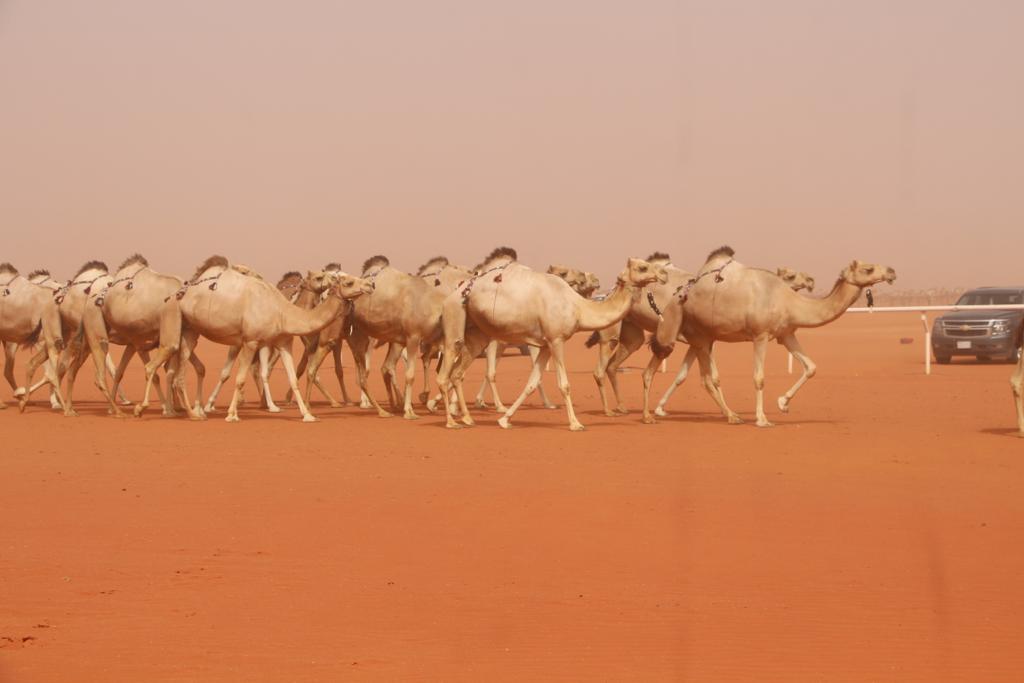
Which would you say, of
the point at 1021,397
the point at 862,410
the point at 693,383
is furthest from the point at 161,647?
the point at 693,383

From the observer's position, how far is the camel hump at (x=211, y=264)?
21266 mm

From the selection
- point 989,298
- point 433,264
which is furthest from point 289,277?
point 989,298

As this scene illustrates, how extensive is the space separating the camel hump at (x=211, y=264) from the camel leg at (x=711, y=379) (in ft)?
23.6

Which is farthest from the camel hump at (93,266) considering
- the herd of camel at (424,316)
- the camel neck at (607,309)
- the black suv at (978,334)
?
the black suv at (978,334)

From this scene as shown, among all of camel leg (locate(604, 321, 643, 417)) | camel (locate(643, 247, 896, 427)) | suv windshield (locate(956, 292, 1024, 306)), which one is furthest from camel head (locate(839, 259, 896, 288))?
suv windshield (locate(956, 292, 1024, 306))

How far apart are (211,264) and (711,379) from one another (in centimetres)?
768

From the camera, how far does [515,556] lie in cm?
1002

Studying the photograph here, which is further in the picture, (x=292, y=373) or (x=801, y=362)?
(x=292, y=373)

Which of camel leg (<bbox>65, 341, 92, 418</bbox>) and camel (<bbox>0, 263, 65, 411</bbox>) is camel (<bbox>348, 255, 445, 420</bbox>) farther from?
camel (<bbox>0, 263, 65, 411</bbox>)

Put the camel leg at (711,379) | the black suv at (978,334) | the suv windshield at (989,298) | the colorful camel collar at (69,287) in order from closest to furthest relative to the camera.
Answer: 1. the camel leg at (711,379)
2. the colorful camel collar at (69,287)
3. the black suv at (978,334)
4. the suv windshield at (989,298)

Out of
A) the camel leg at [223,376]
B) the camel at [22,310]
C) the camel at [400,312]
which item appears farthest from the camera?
the camel at [22,310]

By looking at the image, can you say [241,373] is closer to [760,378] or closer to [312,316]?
[312,316]

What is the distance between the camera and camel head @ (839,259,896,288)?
65.5 ft

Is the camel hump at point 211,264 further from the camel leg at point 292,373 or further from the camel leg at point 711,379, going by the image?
the camel leg at point 711,379
